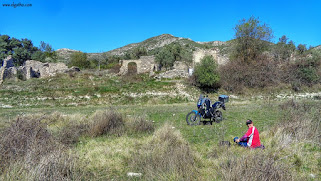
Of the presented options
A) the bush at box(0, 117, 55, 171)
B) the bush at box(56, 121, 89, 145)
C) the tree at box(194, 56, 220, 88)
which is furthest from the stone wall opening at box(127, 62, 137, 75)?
the bush at box(0, 117, 55, 171)

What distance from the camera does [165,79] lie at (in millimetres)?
29203

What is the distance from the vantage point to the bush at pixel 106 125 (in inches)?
296

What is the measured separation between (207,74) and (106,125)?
60.0ft

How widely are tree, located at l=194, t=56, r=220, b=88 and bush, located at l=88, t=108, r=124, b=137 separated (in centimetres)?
1751

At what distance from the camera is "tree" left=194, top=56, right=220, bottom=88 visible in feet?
80.0

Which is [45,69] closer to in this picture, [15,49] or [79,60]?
[79,60]

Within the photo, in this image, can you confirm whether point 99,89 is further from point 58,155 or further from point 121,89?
point 58,155

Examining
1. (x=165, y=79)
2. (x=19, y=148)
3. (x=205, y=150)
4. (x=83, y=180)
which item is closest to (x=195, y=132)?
(x=205, y=150)

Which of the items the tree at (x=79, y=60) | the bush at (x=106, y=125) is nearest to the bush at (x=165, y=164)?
the bush at (x=106, y=125)

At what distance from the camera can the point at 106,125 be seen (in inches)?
309

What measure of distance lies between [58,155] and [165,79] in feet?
84.2

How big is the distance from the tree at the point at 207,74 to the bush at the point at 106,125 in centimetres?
1751

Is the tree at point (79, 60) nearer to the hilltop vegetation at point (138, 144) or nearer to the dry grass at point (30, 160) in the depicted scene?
the hilltop vegetation at point (138, 144)

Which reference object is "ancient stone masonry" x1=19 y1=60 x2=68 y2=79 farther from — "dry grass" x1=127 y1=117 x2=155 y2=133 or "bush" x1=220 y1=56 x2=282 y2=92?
"dry grass" x1=127 y1=117 x2=155 y2=133
